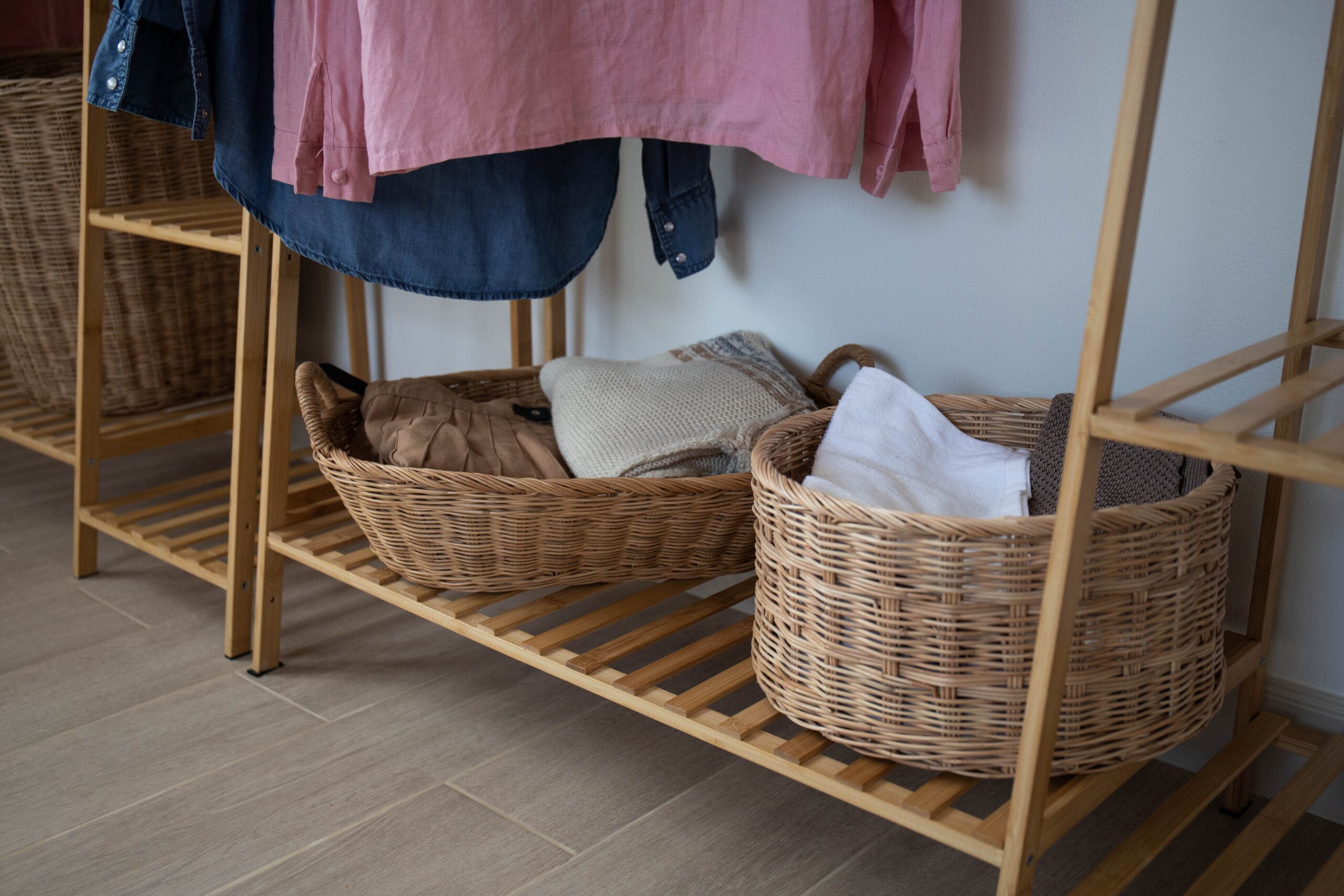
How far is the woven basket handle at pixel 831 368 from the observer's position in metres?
1.11

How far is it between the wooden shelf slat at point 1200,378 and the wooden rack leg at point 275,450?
86cm

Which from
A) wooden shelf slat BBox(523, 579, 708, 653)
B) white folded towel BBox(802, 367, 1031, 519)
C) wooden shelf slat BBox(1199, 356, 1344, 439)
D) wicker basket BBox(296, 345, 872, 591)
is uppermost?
wooden shelf slat BBox(1199, 356, 1344, 439)

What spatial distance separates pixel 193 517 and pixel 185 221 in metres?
0.43

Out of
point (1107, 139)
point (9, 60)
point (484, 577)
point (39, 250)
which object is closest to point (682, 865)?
point (484, 577)

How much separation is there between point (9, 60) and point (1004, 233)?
164 cm

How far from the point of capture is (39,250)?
1.54m

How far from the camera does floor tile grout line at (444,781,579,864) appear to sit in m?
0.96

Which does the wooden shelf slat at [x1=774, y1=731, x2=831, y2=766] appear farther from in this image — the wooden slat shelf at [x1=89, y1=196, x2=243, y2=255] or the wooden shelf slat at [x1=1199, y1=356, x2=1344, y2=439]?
the wooden slat shelf at [x1=89, y1=196, x2=243, y2=255]

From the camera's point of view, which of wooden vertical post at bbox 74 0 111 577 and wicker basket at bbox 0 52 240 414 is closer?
wooden vertical post at bbox 74 0 111 577

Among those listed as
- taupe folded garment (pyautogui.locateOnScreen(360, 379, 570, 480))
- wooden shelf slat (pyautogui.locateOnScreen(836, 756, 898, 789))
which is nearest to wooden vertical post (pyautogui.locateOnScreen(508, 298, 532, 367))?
taupe folded garment (pyautogui.locateOnScreen(360, 379, 570, 480))

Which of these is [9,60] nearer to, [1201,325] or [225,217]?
[225,217]

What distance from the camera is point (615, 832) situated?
0.98 meters

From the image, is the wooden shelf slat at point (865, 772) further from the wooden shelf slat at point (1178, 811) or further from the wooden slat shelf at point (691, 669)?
the wooden shelf slat at point (1178, 811)

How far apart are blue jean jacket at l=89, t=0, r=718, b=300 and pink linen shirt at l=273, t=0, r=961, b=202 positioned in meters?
0.09
